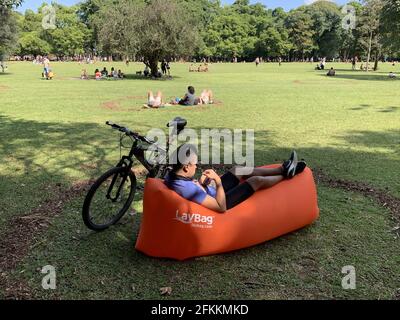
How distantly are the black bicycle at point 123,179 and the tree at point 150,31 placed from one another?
29.2 meters

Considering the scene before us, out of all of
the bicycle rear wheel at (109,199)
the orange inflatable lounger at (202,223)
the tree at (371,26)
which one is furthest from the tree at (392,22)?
the bicycle rear wheel at (109,199)

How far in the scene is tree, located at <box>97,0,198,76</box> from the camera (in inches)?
1320

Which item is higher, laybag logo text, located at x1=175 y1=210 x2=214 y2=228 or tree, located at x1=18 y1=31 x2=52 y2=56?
tree, located at x1=18 y1=31 x2=52 y2=56

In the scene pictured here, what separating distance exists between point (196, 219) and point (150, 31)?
31.3 metres

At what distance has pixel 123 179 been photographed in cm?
560

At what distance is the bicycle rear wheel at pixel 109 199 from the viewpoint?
526cm

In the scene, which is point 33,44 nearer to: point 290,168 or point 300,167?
point 300,167

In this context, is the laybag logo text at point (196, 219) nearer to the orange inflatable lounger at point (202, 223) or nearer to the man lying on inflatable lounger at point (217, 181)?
the orange inflatable lounger at point (202, 223)

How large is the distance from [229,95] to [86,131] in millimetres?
11514

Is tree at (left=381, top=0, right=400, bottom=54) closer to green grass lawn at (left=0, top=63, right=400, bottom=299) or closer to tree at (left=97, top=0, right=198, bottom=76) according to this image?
tree at (left=97, top=0, right=198, bottom=76)

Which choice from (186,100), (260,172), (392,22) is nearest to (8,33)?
(186,100)

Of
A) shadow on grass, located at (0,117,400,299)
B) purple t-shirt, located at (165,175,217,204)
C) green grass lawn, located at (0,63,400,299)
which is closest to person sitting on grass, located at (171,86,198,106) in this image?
green grass lawn, located at (0,63,400,299)
